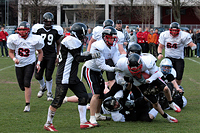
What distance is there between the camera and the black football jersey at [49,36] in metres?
7.39

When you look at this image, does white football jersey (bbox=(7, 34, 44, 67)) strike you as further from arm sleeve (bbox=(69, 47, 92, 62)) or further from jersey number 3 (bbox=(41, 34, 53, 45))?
arm sleeve (bbox=(69, 47, 92, 62))

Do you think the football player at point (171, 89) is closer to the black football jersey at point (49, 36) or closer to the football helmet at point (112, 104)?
the football helmet at point (112, 104)

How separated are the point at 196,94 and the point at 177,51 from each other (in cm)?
119

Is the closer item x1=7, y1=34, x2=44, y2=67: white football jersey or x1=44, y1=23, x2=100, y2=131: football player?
x1=44, y1=23, x2=100, y2=131: football player

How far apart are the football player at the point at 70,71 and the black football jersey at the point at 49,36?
2.39m

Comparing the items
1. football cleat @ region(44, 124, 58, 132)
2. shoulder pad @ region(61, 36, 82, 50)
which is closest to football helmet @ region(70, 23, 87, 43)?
shoulder pad @ region(61, 36, 82, 50)

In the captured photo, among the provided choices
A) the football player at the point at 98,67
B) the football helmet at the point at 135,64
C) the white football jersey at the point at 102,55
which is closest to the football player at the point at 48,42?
the football player at the point at 98,67

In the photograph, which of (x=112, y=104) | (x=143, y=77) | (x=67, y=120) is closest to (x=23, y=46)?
(x=67, y=120)

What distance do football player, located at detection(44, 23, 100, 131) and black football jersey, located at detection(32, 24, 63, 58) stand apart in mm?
2386

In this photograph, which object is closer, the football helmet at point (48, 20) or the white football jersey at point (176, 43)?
the football helmet at point (48, 20)

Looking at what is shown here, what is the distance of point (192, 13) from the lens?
161 ft

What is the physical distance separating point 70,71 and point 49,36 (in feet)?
8.32

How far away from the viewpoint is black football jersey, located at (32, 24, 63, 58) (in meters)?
7.39

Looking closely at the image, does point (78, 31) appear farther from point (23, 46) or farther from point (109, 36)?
point (23, 46)
